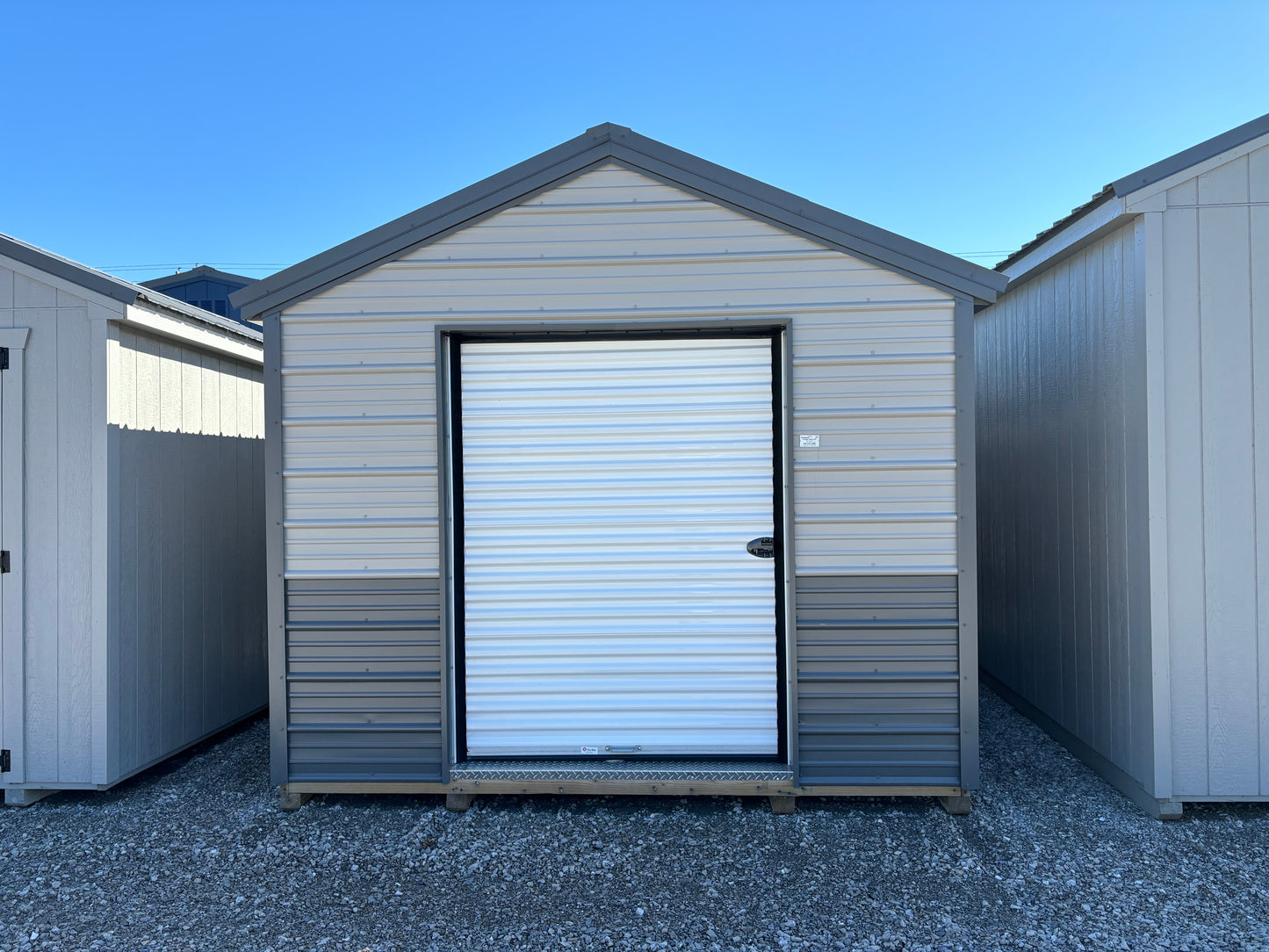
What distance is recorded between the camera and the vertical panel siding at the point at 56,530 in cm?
376

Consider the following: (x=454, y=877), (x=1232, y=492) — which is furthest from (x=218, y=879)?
(x=1232, y=492)

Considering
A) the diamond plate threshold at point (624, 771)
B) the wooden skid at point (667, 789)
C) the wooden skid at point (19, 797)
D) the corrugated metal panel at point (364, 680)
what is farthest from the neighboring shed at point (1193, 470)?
the wooden skid at point (19, 797)

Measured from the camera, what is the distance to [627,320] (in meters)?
3.63

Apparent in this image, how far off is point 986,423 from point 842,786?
3.52 m

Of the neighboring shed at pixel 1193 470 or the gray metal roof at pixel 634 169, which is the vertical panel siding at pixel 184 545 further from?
the neighboring shed at pixel 1193 470

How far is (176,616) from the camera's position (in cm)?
436

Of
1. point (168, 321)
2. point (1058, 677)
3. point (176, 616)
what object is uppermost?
point (168, 321)

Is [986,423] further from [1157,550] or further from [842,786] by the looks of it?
[842,786]

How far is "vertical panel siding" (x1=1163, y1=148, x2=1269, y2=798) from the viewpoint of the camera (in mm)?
3424

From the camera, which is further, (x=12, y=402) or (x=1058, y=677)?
(x=1058, y=677)

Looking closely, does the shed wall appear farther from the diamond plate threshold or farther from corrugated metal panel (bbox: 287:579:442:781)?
the diamond plate threshold

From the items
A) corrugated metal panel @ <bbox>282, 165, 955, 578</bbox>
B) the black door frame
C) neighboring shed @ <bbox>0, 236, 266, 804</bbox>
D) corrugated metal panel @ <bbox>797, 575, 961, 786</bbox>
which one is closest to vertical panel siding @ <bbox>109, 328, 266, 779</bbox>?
neighboring shed @ <bbox>0, 236, 266, 804</bbox>

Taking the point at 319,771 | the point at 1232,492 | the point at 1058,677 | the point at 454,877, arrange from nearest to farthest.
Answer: the point at 454,877, the point at 1232,492, the point at 319,771, the point at 1058,677

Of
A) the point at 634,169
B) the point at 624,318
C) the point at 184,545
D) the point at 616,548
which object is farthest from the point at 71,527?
the point at 634,169
